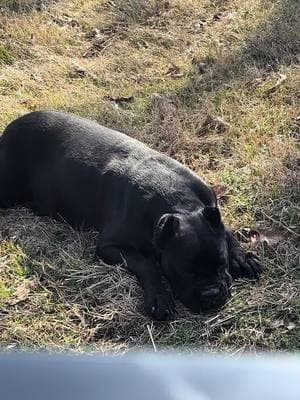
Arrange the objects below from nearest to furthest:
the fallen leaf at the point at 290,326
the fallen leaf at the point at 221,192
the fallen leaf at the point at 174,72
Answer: the fallen leaf at the point at 290,326 → the fallen leaf at the point at 221,192 → the fallen leaf at the point at 174,72

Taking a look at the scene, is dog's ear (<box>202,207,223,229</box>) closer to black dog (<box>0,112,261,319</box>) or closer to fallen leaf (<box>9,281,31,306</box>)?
black dog (<box>0,112,261,319</box>)

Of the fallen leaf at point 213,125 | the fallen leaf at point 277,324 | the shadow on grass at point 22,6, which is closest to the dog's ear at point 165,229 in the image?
the fallen leaf at point 277,324

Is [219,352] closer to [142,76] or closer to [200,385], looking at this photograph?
[200,385]

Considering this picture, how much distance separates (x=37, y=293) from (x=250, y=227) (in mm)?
1414

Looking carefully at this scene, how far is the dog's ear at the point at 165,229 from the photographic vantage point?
4305 mm

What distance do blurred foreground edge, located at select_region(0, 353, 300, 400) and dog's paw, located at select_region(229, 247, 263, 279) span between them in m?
2.88

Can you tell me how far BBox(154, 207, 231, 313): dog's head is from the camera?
4.21 meters

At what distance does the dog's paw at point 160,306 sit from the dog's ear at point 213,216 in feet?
1.52

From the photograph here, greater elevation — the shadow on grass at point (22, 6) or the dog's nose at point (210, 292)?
the shadow on grass at point (22, 6)

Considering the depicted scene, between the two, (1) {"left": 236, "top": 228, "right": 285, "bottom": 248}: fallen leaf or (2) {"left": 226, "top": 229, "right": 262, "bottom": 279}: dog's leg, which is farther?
(1) {"left": 236, "top": 228, "right": 285, "bottom": 248}: fallen leaf

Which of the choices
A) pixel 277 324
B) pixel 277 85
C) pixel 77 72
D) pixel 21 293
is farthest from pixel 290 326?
pixel 77 72

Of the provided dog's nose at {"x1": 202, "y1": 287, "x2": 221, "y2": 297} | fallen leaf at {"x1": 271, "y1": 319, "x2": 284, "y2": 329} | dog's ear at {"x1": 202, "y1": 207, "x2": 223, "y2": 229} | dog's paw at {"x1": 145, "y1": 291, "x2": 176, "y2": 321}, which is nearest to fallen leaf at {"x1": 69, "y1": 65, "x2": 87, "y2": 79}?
dog's ear at {"x1": 202, "y1": 207, "x2": 223, "y2": 229}

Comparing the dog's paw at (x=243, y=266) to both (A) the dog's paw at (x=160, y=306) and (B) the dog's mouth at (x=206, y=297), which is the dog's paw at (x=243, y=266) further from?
(A) the dog's paw at (x=160, y=306)

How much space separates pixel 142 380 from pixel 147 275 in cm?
286
